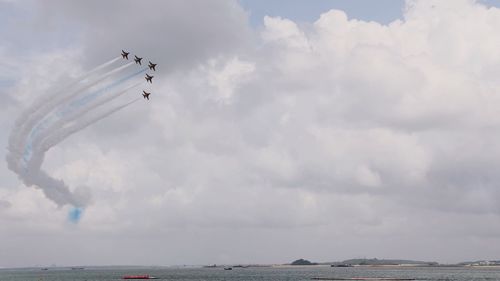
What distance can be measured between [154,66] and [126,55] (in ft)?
24.3

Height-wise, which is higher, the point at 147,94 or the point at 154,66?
the point at 154,66

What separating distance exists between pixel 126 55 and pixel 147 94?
10875 mm

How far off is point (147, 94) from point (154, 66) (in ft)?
32.9

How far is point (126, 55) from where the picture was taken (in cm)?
12775

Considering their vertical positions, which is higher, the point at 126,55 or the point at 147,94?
the point at 126,55

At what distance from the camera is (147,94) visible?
125188mm

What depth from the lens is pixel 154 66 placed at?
132 metres
